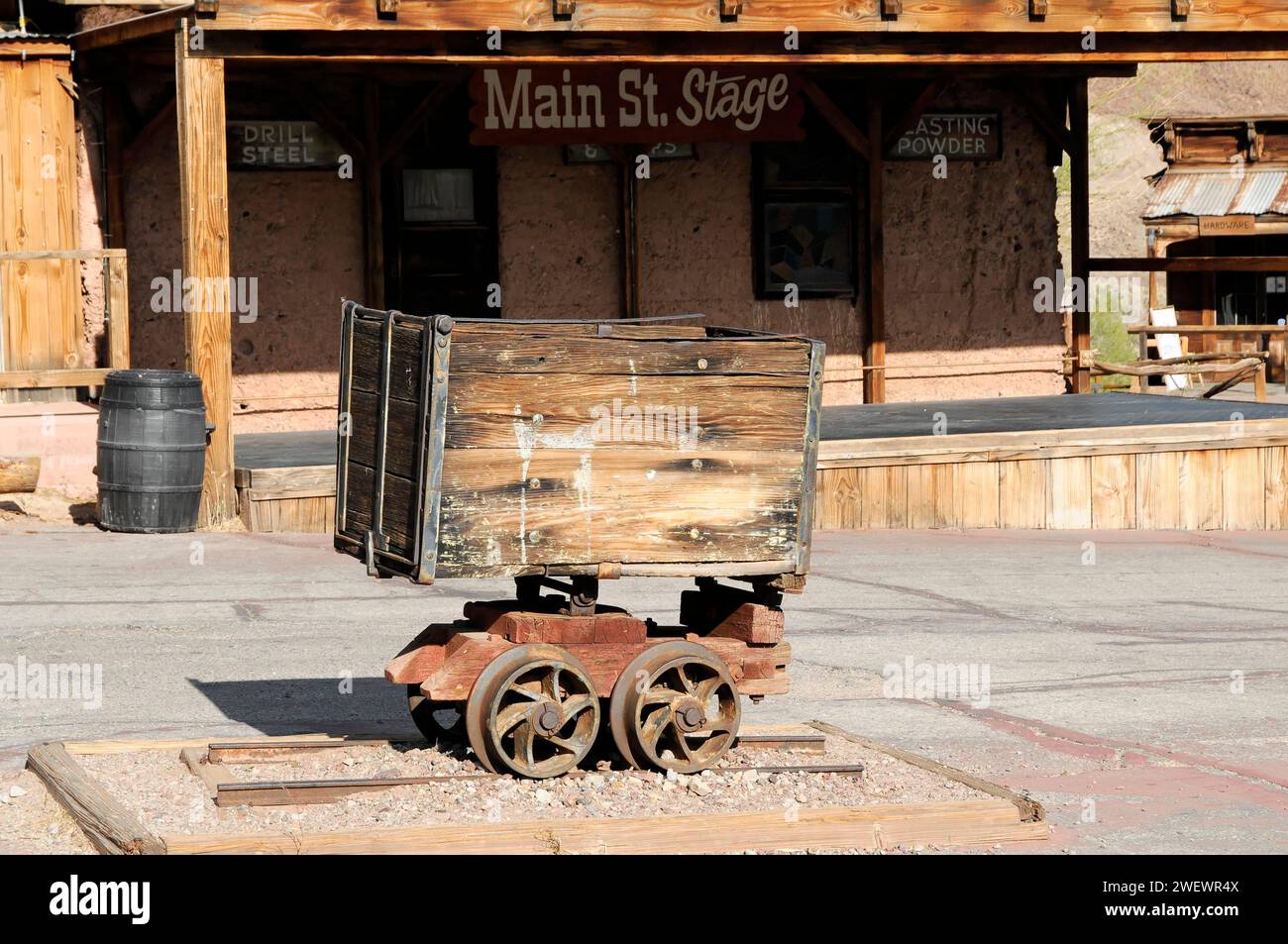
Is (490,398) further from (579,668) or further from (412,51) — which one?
(412,51)

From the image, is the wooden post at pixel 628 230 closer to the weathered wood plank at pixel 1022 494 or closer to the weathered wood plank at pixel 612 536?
the weathered wood plank at pixel 1022 494

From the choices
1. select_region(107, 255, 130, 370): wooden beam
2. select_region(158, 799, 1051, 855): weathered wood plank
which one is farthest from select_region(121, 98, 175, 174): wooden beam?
select_region(158, 799, 1051, 855): weathered wood plank

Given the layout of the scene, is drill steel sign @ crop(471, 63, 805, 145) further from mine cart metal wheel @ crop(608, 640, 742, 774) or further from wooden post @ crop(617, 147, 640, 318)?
mine cart metal wheel @ crop(608, 640, 742, 774)

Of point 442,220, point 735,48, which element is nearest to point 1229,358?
point 442,220

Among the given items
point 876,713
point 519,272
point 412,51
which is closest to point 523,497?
point 876,713

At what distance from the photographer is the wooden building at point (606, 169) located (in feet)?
44.0

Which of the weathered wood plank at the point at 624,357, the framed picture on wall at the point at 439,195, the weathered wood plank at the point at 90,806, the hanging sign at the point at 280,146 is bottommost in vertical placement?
the weathered wood plank at the point at 90,806

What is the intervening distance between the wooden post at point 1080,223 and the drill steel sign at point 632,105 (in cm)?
320

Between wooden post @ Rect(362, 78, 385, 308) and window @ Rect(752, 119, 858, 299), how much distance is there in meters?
3.83

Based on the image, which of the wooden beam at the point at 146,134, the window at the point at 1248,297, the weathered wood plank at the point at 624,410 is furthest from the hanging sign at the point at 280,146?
the window at the point at 1248,297

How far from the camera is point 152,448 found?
1266 cm

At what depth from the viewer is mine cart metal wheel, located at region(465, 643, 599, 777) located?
19.8 feet

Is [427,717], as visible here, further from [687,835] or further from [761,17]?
[761,17]

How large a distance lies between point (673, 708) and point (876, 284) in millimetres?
13043
